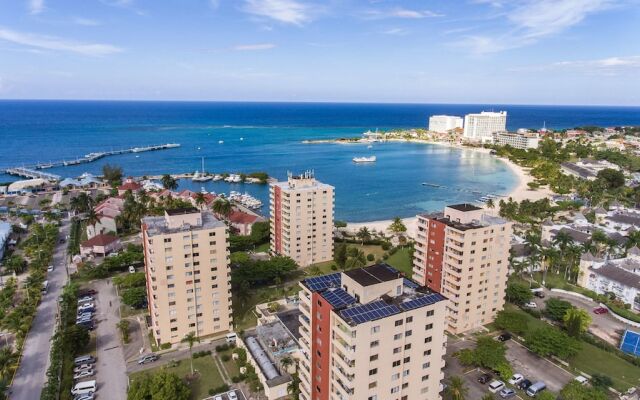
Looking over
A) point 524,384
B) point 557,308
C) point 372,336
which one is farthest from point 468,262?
point 372,336

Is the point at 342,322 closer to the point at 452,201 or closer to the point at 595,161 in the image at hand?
the point at 452,201

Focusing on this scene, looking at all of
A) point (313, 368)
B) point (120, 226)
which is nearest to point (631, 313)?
point (313, 368)

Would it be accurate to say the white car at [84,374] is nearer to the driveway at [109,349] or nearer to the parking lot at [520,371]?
the driveway at [109,349]

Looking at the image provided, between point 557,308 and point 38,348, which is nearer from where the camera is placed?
point 38,348

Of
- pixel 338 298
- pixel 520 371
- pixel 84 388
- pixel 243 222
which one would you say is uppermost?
pixel 338 298

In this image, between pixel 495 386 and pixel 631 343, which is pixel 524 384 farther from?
pixel 631 343

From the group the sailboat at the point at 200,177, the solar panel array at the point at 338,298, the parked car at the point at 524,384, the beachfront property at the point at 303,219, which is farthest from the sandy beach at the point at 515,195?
the sailboat at the point at 200,177
